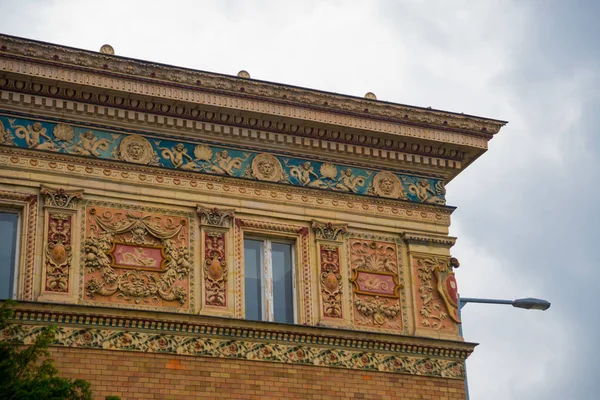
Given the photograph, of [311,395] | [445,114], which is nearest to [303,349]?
[311,395]

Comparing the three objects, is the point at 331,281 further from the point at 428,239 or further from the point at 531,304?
the point at 531,304

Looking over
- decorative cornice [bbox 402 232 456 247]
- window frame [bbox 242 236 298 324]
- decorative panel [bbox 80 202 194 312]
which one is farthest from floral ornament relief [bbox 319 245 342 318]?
decorative panel [bbox 80 202 194 312]

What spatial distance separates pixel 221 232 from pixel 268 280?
4.28 feet

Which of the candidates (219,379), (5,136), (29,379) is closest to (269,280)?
(219,379)

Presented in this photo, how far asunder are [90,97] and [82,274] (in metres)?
3.40

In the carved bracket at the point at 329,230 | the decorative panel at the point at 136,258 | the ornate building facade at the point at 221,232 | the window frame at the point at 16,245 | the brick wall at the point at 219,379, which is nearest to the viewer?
the brick wall at the point at 219,379

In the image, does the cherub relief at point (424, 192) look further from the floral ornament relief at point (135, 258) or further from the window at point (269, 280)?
the floral ornament relief at point (135, 258)

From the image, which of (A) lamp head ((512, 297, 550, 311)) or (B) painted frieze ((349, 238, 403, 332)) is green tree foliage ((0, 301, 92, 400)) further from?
(A) lamp head ((512, 297, 550, 311))

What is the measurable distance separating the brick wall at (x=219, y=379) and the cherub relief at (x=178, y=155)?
3.80 meters

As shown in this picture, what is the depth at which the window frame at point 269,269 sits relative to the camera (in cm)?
2312

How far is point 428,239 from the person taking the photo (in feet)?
81.5

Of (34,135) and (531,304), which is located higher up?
(34,135)

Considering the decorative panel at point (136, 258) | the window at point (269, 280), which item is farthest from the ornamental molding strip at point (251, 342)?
the window at point (269, 280)

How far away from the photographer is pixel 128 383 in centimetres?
2116
